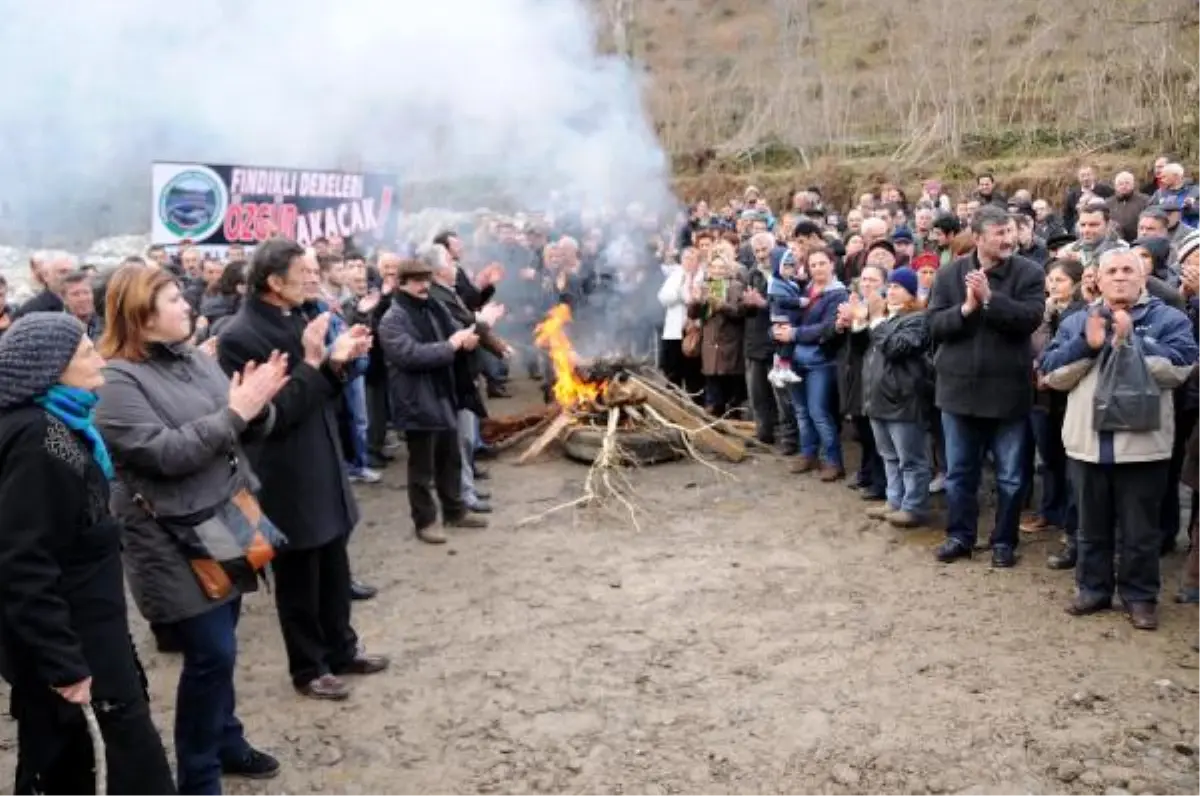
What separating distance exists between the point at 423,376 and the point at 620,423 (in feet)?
8.89

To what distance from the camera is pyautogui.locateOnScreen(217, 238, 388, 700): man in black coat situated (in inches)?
168

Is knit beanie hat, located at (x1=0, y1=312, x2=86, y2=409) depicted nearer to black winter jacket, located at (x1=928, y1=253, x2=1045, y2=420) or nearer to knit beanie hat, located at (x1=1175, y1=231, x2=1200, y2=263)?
black winter jacket, located at (x1=928, y1=253, x2=1045, y2=420)

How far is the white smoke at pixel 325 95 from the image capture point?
13727mm

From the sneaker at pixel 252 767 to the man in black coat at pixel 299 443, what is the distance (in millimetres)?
593

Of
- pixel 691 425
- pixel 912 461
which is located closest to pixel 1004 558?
pixel 912 461

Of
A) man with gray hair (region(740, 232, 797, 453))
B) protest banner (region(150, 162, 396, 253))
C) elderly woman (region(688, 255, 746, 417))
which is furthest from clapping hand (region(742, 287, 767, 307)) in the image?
protest banner (region(150, 162, 396, 253))

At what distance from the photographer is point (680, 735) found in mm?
4383

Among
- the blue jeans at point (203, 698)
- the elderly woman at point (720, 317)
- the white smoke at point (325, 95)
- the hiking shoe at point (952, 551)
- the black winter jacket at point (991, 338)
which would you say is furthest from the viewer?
the white smoke at point (325, 95)

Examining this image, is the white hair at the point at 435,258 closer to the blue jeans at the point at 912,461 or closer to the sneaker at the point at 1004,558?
the blue jeans at the point at 912,461

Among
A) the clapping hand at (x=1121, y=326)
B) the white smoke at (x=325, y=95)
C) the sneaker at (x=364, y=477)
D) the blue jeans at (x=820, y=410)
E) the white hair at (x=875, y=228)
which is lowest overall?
the sneaker at (x=364, y=477)

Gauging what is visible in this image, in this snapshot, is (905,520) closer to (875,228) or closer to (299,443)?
(875,228)

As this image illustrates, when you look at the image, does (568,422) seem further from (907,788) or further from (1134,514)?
(907,788)

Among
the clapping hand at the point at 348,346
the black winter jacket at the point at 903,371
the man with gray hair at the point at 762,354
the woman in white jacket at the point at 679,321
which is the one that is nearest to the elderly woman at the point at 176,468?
the clapping hand at the point at 348,346

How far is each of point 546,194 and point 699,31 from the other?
762 inches
